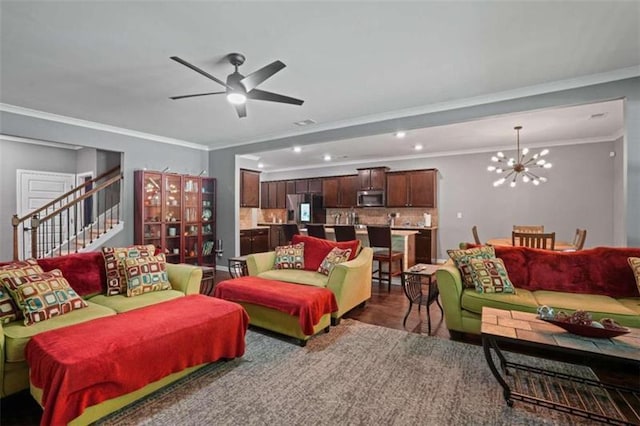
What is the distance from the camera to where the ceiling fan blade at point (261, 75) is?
2519mm

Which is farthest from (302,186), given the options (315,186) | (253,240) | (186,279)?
(186,279)

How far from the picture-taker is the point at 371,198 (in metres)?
8.18

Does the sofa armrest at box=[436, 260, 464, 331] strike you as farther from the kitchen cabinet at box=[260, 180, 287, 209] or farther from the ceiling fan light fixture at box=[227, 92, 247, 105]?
the kitchen cabinet at box=[260, 180, 287, 209]

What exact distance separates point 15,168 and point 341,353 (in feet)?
23.7

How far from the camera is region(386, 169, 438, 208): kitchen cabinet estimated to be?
746 centimetres

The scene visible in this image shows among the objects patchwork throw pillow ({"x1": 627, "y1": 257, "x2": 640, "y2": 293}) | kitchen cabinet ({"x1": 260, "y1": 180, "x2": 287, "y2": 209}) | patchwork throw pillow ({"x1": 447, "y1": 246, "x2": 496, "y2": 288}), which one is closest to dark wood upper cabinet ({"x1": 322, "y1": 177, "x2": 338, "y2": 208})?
kitchen cabinet ({"x1": 260, "y1": 180, "x2": 287, "y2": 209})

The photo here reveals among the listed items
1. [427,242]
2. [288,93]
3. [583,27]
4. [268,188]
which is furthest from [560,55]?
[268,188]

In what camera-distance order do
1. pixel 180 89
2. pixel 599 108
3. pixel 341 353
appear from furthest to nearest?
1. pixel 599 108
2. pixel 180 89
3. pixel 341 353

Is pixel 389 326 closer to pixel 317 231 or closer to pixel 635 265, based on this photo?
pixel 635 265

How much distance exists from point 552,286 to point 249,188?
237 inches

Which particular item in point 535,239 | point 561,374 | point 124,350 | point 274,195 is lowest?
point 561,374

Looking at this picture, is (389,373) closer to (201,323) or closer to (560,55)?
(201,323)

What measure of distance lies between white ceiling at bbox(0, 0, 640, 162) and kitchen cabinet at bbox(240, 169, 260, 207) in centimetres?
289

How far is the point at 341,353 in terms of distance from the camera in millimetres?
2818
